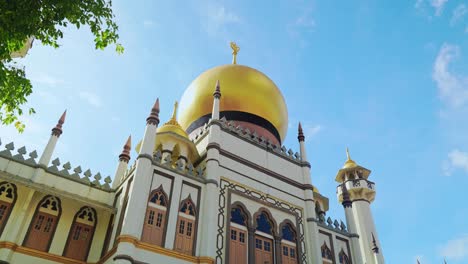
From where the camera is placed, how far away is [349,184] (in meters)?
27.4

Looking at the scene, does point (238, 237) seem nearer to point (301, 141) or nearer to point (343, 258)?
point (343, 258)

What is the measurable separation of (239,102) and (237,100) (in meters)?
0.14

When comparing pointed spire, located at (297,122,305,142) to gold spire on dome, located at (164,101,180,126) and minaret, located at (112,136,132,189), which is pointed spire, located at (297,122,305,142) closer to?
gold spire on dome, located at (164,101,180,126)

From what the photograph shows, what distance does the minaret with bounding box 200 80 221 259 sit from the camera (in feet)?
38.8

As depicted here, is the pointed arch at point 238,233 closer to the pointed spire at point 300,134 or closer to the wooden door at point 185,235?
the wooden door at point 185,235

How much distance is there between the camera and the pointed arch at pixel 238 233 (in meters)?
12.4

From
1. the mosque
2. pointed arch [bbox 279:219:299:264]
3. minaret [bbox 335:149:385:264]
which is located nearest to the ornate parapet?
the mosque

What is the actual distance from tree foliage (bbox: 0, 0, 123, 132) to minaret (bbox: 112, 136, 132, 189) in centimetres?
803

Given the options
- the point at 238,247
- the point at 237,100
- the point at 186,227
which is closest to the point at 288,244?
the point at 238,247

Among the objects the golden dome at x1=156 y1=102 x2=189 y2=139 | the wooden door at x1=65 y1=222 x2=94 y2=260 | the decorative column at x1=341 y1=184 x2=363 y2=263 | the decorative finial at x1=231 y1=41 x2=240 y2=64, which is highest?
the decorative finial at x1=231 y1=41 x2=240 y2=64

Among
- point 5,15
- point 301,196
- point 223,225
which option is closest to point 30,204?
point 223,225

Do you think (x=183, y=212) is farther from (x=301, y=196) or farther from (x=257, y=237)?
(x=301, y=196)

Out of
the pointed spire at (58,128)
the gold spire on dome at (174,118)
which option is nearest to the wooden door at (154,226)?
the pointed spire at (58,128)

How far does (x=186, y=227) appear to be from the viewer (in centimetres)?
1204
